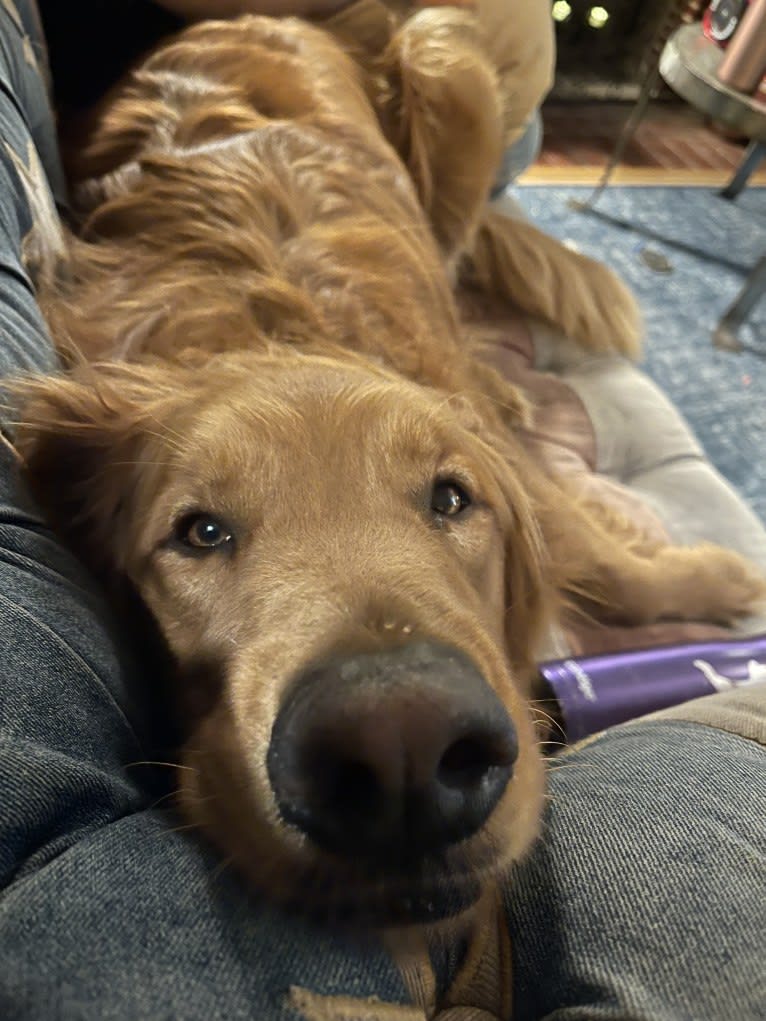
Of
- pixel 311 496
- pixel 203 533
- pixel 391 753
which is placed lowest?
pixel 203 533

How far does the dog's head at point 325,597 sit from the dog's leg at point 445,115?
135 centimetres

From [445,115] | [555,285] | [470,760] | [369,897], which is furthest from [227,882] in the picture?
[445,115]

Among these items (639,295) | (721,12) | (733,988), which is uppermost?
(721,12)

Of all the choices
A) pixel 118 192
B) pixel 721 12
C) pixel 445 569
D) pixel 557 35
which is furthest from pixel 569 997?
pixel 557 35

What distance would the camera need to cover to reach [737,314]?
3.37 metres

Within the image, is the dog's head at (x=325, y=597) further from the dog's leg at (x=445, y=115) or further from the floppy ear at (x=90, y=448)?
the dog's leg at (x=445, y=115)

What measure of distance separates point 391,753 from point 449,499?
0.57 m

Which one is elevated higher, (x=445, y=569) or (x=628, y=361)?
(x=445, y=569)

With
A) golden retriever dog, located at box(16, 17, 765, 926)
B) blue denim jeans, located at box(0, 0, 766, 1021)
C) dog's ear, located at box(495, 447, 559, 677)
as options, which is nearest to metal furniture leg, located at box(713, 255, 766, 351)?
golden retriever dog, located at box(16, 17, 765, 926)

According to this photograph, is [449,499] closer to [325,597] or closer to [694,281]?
[325,597]

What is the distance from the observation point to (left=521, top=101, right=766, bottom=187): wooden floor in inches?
171

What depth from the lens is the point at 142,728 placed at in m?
1.01

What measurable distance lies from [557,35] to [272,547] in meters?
4.77

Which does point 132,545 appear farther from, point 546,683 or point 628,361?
point 628,361
